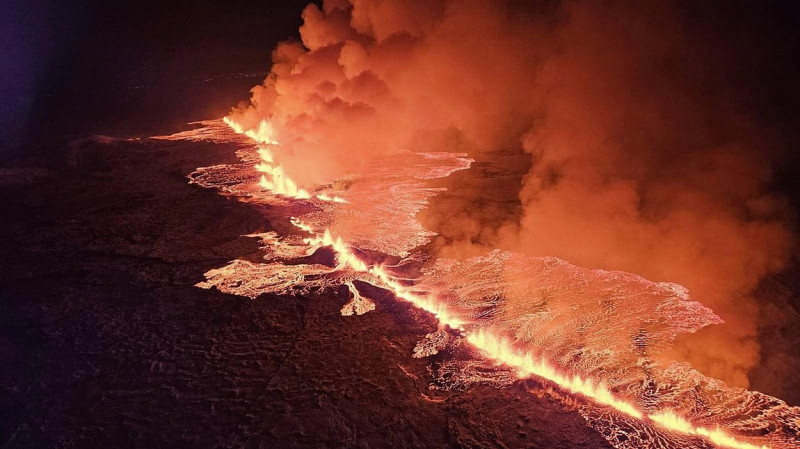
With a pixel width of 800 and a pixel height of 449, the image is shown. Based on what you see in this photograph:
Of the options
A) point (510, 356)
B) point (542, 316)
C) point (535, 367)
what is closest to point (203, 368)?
point (510, 356)

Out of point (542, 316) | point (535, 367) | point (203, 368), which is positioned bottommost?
point (203, 368)

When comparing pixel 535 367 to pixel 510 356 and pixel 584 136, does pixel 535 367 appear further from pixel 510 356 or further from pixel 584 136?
pixel 584 136

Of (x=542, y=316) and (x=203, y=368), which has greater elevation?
(x=542, y=316)

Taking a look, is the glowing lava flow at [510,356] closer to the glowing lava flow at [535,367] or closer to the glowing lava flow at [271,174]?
the glowing lava flow at [535,367]

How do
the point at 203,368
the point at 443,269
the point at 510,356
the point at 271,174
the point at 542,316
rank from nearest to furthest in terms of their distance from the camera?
the point at 203,368 < the point at 510,356 < the point at 542,316 < the point at 443,269 < the point at 271,174

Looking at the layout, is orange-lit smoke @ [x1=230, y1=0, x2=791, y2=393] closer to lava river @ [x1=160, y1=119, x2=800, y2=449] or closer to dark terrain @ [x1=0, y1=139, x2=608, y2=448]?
lava river @ [x1=160, y1=119, x2=800, y2=449]

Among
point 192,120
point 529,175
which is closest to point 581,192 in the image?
point 529,175

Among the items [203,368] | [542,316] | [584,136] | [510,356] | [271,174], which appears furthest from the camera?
[271,174]
